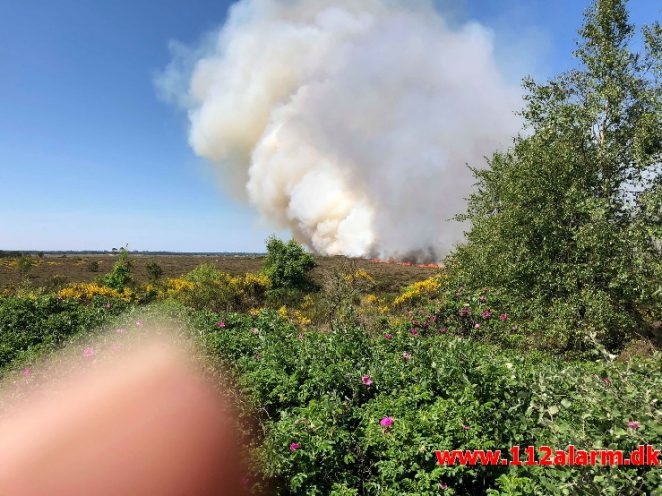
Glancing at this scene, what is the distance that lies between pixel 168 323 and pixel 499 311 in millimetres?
7948

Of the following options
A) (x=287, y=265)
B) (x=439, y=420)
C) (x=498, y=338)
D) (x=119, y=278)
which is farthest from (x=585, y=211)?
(x=119, y=278)

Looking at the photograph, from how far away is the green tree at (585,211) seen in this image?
981cm

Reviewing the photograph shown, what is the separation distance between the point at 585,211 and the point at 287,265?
17.9 meters

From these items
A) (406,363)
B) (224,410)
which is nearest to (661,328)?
(406,363)

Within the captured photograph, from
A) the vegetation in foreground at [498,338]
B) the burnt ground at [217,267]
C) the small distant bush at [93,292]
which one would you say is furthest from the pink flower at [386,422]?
the small distant bush at [93,292]

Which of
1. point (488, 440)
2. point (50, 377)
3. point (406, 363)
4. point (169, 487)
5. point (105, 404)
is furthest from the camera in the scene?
point (50, 377)

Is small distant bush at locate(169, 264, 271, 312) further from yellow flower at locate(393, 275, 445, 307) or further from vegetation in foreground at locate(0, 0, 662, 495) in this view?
yellow flower at locate(393, 275, 445, 307)

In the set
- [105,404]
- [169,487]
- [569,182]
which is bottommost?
[169,487]

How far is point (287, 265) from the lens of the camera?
25062 mm

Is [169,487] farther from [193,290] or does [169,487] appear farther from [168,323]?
[193,290]

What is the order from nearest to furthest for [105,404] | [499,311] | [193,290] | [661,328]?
[105,404], [499,311], [661,328], [193,290]

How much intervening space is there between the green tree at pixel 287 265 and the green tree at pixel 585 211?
13.8m

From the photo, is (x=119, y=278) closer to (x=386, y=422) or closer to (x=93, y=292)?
(x=93, y=292)

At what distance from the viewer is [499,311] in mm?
10500
